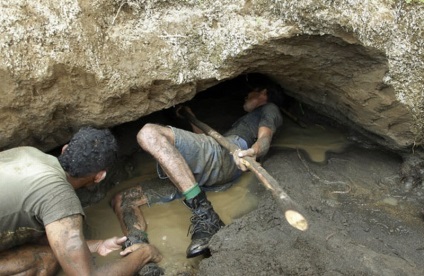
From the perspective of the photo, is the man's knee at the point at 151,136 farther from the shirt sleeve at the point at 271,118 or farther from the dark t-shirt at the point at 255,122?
the shirt sleeve at the point at 271,118

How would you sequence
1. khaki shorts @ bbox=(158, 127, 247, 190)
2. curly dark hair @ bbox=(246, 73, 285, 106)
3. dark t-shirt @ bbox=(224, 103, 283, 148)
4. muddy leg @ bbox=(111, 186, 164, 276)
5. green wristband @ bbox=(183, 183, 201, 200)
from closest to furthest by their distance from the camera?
muddy leg @ bbox=(111, 186, 164, 276) → green wristband @ bbox=(183, 183, 201, 200) → khaki shorts @ bbox=(158, 127, 247, 190) → dark t-shirt @ bbox=(224, 103, 283, 148) → curly dark hair @ bbox=(246, 73, 285, 106)

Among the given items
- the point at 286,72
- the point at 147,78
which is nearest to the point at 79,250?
the point at 147,78

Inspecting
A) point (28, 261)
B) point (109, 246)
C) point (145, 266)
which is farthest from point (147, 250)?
point (28, 261)

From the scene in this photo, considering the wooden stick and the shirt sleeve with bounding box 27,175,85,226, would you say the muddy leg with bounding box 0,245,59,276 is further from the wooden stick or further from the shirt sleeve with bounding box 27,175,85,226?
the wooden stick

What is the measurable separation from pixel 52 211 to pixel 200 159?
59.4 inches

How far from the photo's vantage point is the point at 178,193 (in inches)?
158

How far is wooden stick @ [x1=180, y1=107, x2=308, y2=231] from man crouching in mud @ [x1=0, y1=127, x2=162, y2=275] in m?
0.99

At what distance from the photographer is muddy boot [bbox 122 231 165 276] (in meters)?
3.18

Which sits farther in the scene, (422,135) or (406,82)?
(422,135)

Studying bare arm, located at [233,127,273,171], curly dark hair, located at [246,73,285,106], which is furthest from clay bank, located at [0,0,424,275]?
curly dark hair, located at [246,73,285,106]

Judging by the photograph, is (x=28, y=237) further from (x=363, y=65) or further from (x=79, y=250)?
(x=363, y=65)

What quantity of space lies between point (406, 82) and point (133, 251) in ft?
8.20

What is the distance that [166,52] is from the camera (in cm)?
341

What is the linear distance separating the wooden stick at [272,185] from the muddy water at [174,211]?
445mm
